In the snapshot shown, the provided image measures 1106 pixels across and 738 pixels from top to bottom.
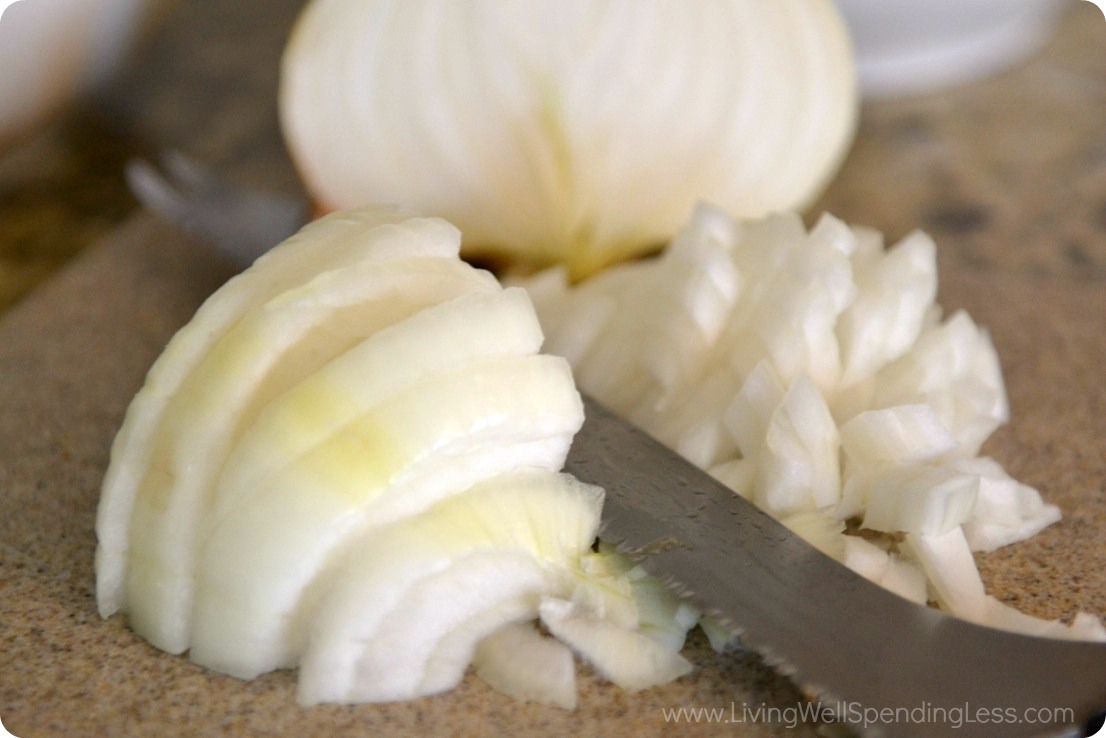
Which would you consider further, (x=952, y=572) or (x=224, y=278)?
(x=224, y=278)

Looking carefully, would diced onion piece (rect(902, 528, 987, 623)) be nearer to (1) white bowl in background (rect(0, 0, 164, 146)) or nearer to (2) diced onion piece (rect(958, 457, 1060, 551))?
(2) diced onion piece (rect(958, 457, 1060, 551))

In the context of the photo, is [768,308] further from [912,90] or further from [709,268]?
[912,90]

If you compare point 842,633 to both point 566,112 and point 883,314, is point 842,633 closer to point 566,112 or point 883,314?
point 883,314

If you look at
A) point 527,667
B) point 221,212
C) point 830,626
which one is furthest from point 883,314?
point 221,212

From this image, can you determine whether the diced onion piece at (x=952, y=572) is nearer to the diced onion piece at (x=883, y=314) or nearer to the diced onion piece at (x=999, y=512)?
the diced onion piece at (x=999, y=512)

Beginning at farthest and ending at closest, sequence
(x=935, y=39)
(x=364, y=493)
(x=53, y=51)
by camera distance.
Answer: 1. (x=935, y=39)
2. (x=53, y=51)
3. (x=364, y=493)

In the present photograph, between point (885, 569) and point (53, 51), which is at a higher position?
point (53, 51)
